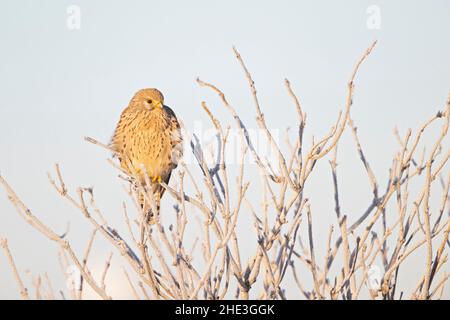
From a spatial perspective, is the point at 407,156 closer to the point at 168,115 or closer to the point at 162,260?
the point at 162,260

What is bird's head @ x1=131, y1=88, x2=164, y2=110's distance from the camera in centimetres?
507

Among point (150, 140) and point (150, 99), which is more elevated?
point (150, 99)

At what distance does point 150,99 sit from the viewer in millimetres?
5113

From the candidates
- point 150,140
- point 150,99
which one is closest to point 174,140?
point 150,140

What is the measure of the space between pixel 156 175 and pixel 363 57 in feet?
9.16

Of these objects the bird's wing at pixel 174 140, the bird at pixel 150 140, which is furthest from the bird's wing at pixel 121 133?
the bird's wing at pixel 174 140

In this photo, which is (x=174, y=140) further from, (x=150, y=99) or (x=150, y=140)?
(x=150, y=99)

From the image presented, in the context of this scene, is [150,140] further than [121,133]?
No

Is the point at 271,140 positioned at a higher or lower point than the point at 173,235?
higher

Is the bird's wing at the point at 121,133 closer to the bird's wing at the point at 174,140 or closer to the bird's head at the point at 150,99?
the bird's head at the point at 150,99

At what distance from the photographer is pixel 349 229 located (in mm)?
2912

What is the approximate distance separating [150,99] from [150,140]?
0.36 metres

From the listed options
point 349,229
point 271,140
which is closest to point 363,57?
point 271,140

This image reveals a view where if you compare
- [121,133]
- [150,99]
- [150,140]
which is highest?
[150,99]
